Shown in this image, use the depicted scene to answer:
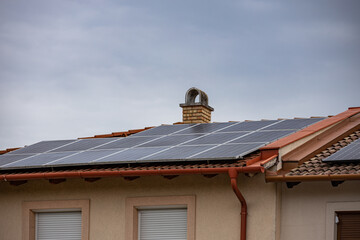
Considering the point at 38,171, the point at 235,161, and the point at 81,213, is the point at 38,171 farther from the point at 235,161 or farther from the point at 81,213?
the point at 235,161

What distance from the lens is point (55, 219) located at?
18.7m

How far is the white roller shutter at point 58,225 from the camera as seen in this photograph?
18422 mm

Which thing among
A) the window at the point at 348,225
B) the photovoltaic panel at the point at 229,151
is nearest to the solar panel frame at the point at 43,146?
the photovoltaic panel at the point at 229,151

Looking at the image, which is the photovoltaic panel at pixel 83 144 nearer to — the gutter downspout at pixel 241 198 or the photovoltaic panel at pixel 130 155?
the photovoltaic panel at pixel 130 155

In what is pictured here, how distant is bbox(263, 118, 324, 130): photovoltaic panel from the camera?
1929 cm

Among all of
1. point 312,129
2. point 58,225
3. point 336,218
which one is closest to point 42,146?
point 58,225

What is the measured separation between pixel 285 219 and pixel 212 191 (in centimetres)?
161

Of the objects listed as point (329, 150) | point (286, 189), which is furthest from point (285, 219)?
point (329, 150)

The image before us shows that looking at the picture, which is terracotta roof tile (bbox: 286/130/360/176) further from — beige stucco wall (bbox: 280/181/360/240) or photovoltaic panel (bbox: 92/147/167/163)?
photovoltaic panel (bbox: 92/147/167/163)

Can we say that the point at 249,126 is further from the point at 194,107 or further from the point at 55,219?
the point at 55,219

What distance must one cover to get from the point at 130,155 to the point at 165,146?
974 millimetres

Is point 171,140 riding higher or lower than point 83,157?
higher

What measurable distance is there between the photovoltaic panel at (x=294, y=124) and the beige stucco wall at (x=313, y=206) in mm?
2805

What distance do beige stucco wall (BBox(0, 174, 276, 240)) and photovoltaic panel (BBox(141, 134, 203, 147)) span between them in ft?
4.77
